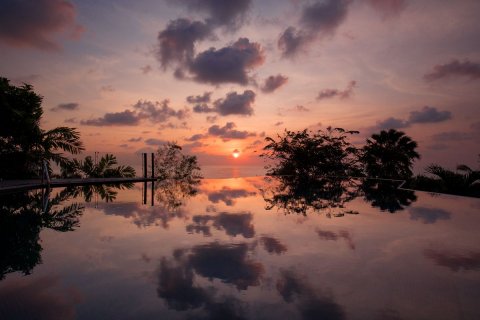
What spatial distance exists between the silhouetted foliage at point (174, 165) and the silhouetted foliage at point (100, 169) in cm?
250

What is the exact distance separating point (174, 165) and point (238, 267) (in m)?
17.7

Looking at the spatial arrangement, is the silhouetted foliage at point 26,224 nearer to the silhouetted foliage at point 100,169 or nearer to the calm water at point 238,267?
the calm water at point 238,267

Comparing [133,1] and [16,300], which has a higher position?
[133,1]

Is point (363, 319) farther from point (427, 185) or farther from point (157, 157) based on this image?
point (157, 157)

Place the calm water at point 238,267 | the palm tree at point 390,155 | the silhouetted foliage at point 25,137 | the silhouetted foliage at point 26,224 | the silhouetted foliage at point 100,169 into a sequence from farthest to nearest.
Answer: the palm tree at point 390,155 < the silhouetted foliage at point 100,169 < the silhouetted foliage at point 25,137 < the silhouetted foliage at point 26,224 < the calm water at point 238,267

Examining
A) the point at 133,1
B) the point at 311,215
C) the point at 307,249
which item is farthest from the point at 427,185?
the point at 133,1

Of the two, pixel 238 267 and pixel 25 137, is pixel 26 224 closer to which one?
pixel 238 267

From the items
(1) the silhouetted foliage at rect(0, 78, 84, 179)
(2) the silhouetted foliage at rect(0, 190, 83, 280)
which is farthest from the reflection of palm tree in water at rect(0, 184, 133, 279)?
(1) the silhouetted foliage at rect(0, 78, 84, 179)

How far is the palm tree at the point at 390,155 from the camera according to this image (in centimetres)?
1831

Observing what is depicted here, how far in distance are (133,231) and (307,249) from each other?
2831 millimetres

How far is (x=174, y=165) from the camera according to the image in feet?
67.9

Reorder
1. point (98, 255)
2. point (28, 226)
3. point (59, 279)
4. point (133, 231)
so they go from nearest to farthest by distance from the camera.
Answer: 1. point (59, 279)
2. point (98, 255)
3. point (133, 231)
4. point (28, 226)

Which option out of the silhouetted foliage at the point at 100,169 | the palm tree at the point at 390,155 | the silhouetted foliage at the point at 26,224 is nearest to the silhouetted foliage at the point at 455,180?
the palm tree at the point at 390,155

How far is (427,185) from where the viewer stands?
13.8 meters
